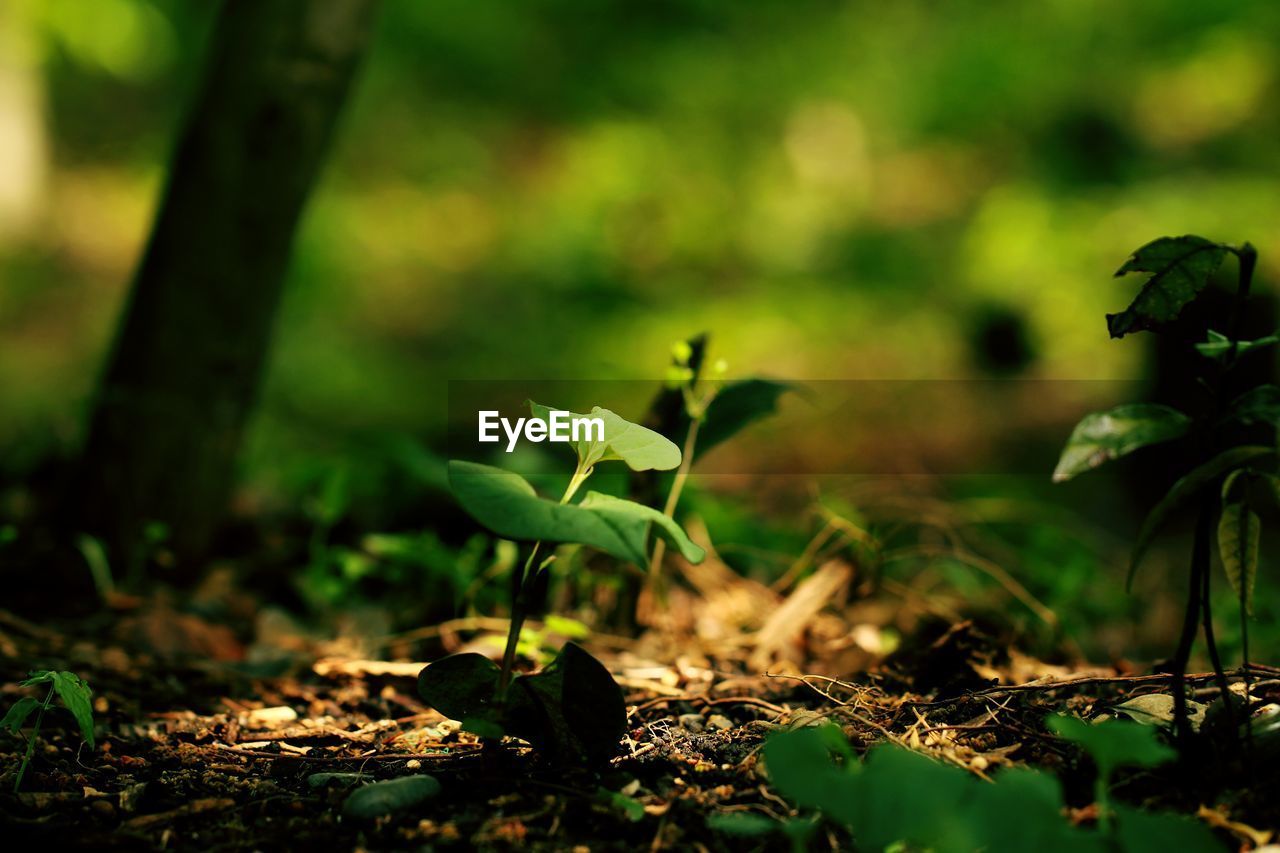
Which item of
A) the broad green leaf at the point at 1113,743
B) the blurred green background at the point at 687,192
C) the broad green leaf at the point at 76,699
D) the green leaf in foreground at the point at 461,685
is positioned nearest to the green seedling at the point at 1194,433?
the broad green leaf at the point at 1113,743

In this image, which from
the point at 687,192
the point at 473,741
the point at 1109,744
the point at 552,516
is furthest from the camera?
the point at 687,192

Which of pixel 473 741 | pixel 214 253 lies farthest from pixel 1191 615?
pixel 214 253

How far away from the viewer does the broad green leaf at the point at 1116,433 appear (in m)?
0.91

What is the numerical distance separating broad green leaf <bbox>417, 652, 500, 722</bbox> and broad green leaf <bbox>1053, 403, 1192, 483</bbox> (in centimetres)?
64

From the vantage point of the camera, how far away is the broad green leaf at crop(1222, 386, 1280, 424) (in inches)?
34.1

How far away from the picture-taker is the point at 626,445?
97 centimetres

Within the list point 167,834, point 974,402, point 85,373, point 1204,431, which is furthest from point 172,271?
point 85,373

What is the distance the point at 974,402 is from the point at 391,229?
5.24 metres

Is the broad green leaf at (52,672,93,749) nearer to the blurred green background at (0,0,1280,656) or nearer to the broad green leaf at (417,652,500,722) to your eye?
the broad green leaf at (417,652,500,722)

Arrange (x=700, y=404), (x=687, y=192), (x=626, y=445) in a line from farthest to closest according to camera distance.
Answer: (x=687, y=192), (x=700, y=404), (x=626, y=445)

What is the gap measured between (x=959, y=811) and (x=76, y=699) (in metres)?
0.94

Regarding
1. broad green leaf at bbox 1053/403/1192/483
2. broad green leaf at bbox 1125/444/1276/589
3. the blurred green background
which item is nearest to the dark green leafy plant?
broad green leaf at bbox 1125/444/1276/589

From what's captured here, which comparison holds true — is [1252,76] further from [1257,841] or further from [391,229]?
[391,229]

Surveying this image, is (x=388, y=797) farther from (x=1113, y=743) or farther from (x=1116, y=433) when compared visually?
(x=1116, y=433)
